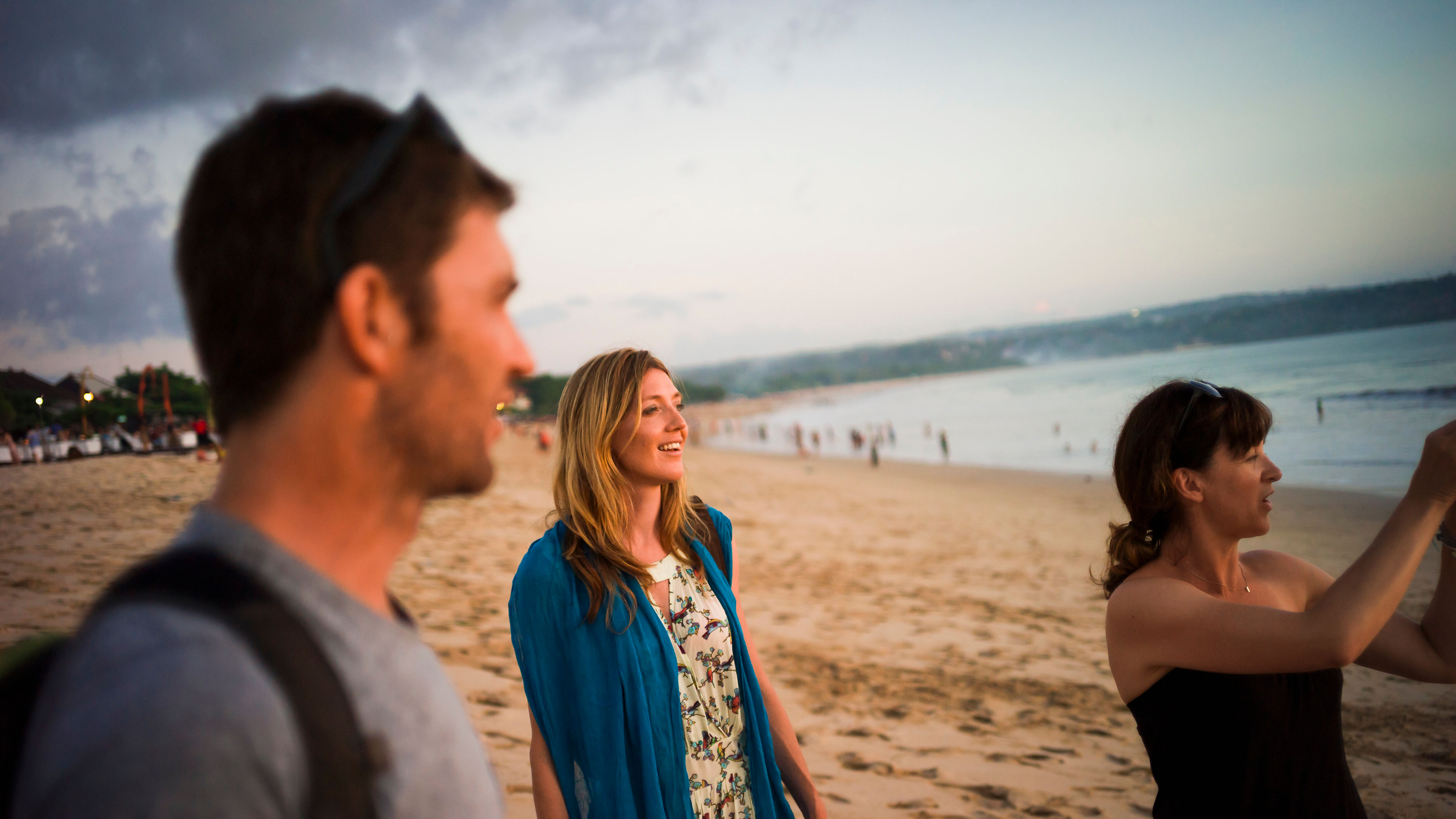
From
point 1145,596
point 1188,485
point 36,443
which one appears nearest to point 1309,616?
point 1145,596

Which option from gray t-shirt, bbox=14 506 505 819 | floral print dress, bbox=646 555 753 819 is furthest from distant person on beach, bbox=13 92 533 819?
floral print dress, bbox=646 555 753 819

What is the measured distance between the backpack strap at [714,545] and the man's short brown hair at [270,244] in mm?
2071

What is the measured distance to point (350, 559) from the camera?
2.63 feet

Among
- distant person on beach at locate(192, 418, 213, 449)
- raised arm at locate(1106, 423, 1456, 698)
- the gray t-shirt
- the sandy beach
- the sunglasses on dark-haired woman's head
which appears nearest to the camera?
the gray t-shirt

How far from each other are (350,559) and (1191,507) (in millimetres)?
2363

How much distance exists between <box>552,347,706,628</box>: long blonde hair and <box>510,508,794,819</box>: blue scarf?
53 millimetres

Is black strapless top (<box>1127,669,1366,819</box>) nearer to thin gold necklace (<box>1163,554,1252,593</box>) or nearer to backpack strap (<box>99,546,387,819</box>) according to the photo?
thin gold necklace (<box>1163,554,1252,593</box>)

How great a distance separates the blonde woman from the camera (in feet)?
7.59

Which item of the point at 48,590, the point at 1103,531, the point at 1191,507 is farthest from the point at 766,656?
the point at 1103,531

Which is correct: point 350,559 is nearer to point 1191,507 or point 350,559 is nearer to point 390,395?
point 390,395

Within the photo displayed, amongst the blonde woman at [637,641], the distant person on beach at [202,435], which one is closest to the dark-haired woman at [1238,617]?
the blonde woman at [637,641]

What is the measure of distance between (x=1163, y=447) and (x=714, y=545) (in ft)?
5.15

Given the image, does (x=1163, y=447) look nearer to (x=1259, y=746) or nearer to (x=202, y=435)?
(x=1259, y=746)

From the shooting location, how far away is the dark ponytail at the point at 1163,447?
7.32 feet
